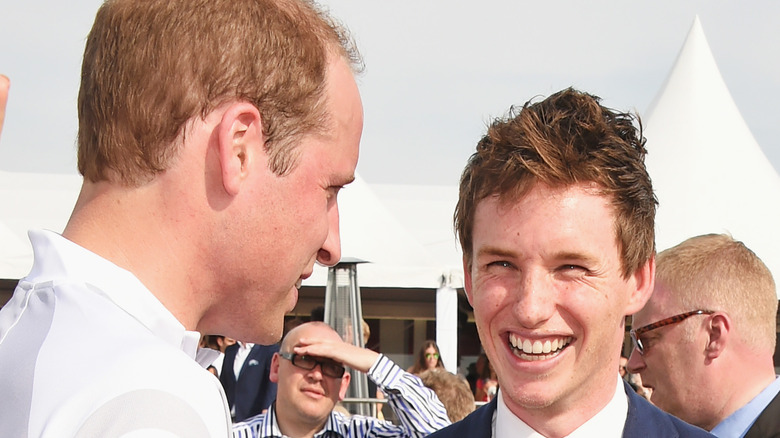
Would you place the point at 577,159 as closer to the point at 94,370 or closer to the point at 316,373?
the point at 94,370

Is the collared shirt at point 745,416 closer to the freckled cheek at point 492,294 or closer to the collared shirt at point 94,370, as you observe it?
the freckled cheek at point 492,294

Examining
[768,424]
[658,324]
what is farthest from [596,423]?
[658,324]

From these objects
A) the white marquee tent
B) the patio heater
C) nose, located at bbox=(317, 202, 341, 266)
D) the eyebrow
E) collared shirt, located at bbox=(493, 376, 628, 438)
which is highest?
the white marquee tent

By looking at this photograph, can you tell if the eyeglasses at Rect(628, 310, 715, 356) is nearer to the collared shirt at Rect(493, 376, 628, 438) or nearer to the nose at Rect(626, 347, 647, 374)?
the nose at Rect(626, 347, 647, 374)

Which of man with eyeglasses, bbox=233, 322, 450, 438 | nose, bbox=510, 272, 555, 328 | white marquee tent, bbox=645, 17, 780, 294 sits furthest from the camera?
white marquee tent, bbox=645, 17, 780, 294

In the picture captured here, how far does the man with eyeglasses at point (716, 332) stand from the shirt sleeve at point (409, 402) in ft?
4.93

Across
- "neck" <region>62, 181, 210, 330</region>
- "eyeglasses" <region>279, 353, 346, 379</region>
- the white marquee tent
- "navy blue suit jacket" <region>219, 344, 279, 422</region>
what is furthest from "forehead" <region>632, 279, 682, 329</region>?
the white marquee tent

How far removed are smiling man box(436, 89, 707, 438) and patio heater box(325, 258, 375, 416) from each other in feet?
20.2

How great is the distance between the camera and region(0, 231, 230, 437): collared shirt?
819 mm

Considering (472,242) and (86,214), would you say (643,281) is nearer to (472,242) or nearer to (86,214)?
(472,242)

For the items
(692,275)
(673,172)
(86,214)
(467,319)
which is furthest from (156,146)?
(467,319)

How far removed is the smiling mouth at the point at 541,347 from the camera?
6.88 feet

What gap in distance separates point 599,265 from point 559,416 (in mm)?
376

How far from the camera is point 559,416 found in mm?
2123
